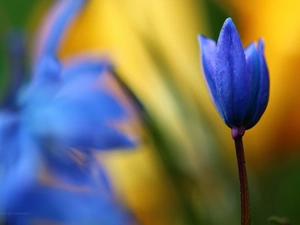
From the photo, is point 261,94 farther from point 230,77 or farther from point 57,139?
point 57,139

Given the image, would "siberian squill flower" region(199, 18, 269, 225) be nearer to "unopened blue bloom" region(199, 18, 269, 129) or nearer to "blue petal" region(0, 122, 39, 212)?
"unopened blue bloom" region(199, 18, 269, 129)

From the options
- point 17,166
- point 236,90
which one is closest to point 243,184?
point 236,90

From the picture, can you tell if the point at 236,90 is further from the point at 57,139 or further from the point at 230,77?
the point at 57,139

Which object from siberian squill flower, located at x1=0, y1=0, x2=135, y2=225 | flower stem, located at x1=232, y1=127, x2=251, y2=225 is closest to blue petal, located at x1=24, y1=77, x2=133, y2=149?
siberian squill flower, located at x1=0, y1=0, x2=135, y2=225

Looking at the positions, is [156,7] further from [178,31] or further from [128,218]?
[128,218]

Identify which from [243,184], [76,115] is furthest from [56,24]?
[243,184]

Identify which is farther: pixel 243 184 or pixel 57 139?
pixel 57 139

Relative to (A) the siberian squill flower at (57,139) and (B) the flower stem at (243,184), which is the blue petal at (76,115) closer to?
(A) the siberian squill flower at (57,139)
